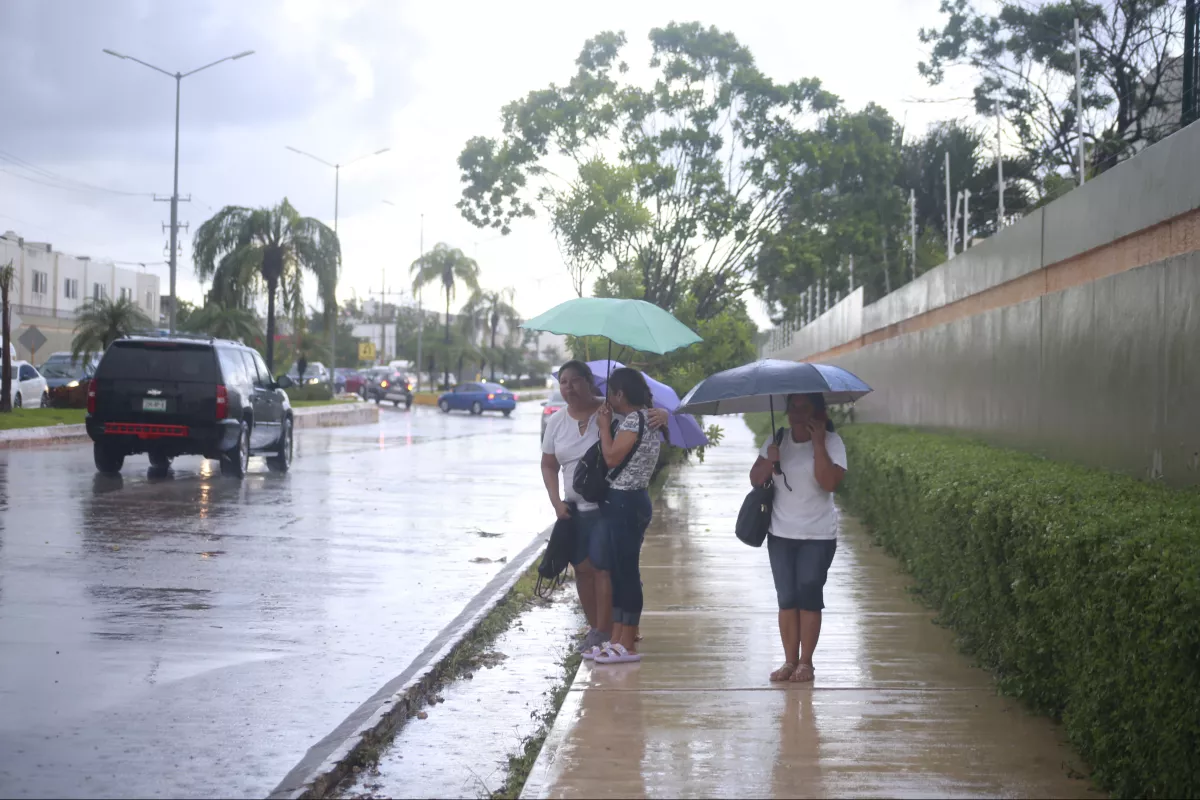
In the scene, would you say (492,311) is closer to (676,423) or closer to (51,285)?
(51,285)

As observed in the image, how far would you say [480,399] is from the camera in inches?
2286

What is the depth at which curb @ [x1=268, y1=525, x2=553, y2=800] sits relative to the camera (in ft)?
17.7

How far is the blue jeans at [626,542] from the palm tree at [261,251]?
39416mm

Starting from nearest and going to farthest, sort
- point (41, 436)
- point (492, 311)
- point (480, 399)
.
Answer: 1. point (41, 436)
2. point (480, 399)
3. point (492, 311)

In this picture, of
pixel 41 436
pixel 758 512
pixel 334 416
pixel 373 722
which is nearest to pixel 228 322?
pixel 334 416

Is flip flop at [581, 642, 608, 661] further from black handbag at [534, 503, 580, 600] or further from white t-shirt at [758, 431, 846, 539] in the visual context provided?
white t-shirt at [758, 431, 846, 539]

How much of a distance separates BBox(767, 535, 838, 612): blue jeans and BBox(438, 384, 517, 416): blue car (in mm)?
50473

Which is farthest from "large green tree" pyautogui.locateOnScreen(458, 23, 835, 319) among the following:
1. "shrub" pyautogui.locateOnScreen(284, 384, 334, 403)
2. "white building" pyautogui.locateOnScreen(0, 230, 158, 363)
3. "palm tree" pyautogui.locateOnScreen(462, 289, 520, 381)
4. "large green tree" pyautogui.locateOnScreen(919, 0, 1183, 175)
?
"palm tree" pyautogui.locateOnScreen(462, 289, 520, 381)

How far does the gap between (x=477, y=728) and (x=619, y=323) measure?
255cm

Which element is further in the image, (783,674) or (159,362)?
(159,362)

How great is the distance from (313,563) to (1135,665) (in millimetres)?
8150

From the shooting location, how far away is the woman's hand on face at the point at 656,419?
752 centimetres

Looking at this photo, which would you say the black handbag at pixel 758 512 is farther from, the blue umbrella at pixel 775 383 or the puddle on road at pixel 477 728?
the puddle on road at pixel 477 728

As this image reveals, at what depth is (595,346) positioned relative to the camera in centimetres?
2128
